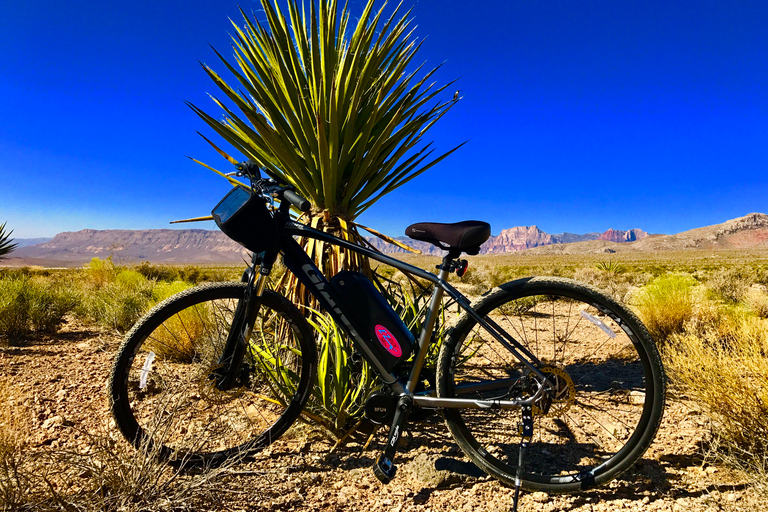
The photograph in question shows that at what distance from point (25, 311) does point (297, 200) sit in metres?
4.73

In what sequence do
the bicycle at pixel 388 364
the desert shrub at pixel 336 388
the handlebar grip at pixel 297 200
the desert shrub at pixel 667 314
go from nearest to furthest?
the handlebar grip at pixel 297 200
the bicycle at pixel 388 364
the desert shrub at pixel 336 388
the desert shrub at pixel 667 314

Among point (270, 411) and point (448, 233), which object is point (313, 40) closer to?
point (448, 233)

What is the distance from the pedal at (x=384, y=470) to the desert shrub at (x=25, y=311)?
15.0 ft

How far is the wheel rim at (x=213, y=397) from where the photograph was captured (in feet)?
6.36

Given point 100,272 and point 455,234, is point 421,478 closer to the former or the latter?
point 455,234

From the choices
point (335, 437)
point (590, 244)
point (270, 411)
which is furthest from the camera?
point (590, 244)

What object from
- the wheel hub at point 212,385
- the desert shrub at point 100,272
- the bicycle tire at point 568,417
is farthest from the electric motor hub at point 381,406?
the desert shrub at point 100,272

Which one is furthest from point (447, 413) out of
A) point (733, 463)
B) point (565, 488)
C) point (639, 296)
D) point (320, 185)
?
point (639, 296)

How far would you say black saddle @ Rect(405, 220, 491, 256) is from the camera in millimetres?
1859

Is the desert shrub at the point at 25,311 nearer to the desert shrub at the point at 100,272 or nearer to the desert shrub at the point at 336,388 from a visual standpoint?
the desert shrub at the point at 336,388

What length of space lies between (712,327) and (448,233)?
4.19m

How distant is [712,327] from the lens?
4.29 m

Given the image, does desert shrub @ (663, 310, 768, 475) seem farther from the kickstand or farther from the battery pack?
the battery pack

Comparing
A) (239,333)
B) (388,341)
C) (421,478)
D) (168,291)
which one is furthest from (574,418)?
(168,291)
